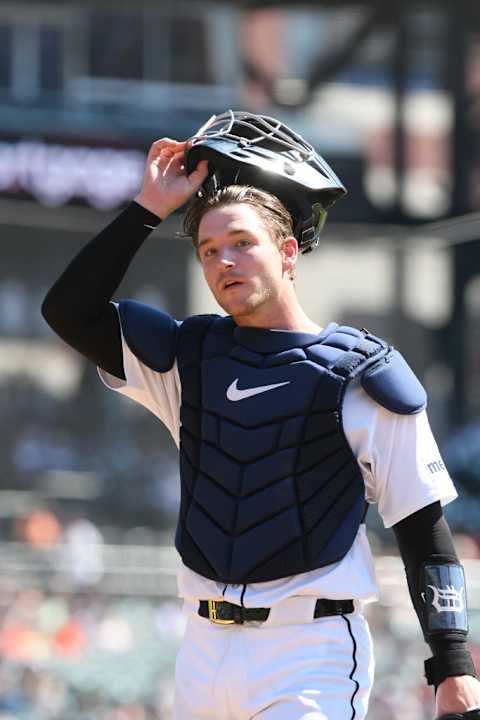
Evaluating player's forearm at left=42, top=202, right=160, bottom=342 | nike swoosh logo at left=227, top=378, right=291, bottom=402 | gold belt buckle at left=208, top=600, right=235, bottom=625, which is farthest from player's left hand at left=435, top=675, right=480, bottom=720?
player's forearm at left=42, top=202, right=160, bottom=342

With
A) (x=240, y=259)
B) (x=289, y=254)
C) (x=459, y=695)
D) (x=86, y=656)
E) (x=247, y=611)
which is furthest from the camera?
(x=86, y=656)

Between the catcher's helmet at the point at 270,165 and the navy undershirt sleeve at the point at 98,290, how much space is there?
0.17m

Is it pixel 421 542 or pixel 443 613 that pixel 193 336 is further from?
pixel 443 613

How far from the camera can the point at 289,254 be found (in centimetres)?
274

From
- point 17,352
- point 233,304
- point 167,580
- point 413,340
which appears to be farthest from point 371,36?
point 233,304

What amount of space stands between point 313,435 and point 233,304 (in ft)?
1.00

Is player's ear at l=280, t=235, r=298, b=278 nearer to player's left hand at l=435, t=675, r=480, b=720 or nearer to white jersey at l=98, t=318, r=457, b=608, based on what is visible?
white jersey at l=98, t=318, r=457, b=608

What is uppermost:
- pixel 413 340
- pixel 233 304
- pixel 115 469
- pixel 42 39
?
pixel 233 304

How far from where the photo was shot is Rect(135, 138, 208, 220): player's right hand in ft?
9.15

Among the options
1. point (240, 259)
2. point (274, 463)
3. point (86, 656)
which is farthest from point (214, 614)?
point (86, 656)

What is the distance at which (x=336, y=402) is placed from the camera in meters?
2.57

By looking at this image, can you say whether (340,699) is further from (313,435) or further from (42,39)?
(42,39)

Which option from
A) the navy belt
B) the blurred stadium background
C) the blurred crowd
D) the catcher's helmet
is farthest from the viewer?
the blurred stadium background

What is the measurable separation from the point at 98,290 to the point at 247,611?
0.74 m
